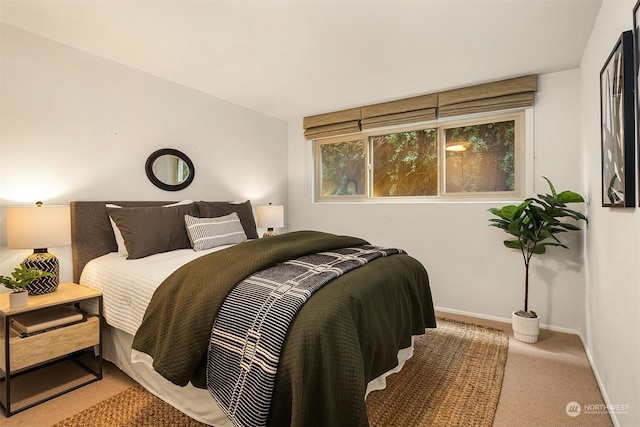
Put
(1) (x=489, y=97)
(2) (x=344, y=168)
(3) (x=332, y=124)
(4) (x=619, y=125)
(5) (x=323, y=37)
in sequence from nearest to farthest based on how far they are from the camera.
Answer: (4) (x=619, y=125) → (5) (x=323, y=37) → (1) (x=489, y=97) → (3) (x=332, y=124) → (2) (x=344, y=168)

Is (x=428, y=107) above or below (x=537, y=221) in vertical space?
above

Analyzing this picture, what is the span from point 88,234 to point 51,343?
85 cm

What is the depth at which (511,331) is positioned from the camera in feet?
9.42

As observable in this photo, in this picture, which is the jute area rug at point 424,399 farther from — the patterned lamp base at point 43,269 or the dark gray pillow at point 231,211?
the dark gray pillow at point 231,211

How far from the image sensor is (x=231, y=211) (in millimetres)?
3225

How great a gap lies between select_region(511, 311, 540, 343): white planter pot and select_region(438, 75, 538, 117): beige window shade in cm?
189

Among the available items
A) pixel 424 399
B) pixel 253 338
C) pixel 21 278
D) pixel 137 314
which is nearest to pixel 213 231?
pixel 137 314

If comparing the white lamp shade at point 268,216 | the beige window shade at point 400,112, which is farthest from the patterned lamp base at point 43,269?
the beige window shade at point 400,112

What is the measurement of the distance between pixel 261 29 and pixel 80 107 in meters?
1.56

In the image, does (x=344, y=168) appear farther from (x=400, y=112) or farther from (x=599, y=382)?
(x=599, y=382)

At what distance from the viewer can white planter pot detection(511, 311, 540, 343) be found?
2.60 meters

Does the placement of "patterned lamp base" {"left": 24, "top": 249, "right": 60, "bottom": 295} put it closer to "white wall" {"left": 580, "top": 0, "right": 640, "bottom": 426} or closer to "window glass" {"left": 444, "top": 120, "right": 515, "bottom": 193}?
"white wall" {"left": 580, "top": 0, "right": 640, "bottom": 426}

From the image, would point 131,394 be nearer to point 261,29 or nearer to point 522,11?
point 261,29

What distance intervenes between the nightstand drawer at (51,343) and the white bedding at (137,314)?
0.11m
